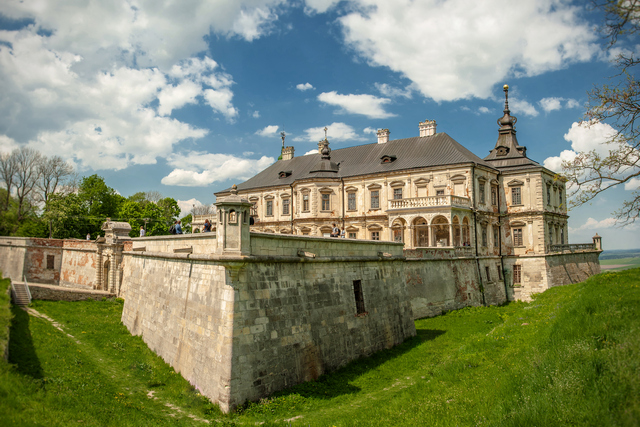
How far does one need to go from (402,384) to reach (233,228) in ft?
25.1

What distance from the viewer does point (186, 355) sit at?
12984mm

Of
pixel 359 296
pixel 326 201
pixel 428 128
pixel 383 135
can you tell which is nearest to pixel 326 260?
pixel 359 296

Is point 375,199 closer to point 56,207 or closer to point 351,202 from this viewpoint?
point 351,202

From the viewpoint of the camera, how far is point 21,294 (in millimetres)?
21781

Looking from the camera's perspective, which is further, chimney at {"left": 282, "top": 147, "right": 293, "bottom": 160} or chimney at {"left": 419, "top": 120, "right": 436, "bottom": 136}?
chimney at {"left": 282, "top": 147, "right": 293, "bottom": 160}

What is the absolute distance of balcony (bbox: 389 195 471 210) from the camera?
99.3ft

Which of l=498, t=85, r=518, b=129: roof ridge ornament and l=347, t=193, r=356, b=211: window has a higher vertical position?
l=498, t=85, r=518, b=129: roof ridge ornament

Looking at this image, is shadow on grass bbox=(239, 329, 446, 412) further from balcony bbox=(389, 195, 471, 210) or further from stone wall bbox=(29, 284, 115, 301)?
stone wall bbox=(29, 284, 115, 301)

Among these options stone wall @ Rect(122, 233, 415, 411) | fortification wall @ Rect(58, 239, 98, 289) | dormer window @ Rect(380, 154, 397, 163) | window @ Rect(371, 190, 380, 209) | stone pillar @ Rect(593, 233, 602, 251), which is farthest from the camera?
stone pillar @ Rect(593, 233, 602, 251)

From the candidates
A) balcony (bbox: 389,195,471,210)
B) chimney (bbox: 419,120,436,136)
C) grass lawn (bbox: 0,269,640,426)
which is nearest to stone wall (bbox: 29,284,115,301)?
grass lawn (bbox: 0,269,640,426)

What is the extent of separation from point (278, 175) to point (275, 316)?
32442 millimetres

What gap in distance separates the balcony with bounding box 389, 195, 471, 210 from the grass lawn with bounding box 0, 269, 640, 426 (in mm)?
14850

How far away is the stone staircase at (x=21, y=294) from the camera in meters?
20.7

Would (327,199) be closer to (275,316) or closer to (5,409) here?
(275,316)
